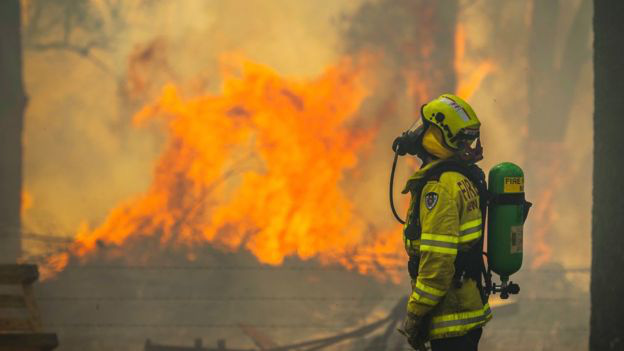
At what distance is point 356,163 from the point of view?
9.91m

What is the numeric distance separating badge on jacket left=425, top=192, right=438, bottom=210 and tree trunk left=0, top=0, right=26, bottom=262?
8.56 m

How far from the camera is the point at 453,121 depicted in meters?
3.29

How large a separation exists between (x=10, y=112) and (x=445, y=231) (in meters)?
9.07

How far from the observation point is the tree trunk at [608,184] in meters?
4.39

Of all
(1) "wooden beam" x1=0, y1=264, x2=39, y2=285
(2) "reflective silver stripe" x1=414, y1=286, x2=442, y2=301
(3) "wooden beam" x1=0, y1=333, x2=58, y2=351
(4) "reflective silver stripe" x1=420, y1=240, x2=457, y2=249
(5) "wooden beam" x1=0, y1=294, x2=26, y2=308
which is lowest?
(3) "wooden beam" x1=0, y1=333, x2=58, y2=351

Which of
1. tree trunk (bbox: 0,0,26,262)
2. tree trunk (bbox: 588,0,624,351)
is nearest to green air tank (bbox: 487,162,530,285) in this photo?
tree trunk (bbox: 588,0,624,351)

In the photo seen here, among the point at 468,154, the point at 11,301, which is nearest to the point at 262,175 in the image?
the point at 11,301

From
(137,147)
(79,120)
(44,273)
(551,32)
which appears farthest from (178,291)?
(551,32)

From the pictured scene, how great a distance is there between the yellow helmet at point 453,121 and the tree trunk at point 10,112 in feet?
27.8

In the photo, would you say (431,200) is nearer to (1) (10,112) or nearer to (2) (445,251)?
(2) (445,251)

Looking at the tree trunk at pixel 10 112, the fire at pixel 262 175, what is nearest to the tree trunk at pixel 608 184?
the fire at pixel 262 175

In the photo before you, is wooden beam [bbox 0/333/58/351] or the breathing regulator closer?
the breathing regulator

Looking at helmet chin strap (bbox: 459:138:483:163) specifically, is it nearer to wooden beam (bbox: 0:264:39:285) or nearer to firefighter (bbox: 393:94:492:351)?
firefighter (bbox: 393:94:492:351)

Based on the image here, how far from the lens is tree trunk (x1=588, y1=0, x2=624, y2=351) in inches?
173
